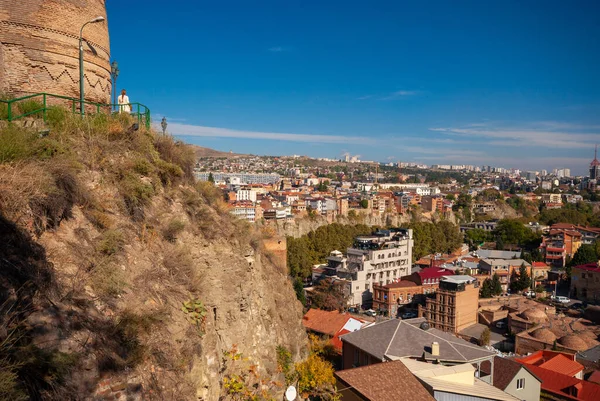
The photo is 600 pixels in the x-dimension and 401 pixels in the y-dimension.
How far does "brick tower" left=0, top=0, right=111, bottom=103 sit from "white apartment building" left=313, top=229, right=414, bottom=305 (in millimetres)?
35083

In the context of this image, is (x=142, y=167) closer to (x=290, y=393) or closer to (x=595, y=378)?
(x=290, y=393)

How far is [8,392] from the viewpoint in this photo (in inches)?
126

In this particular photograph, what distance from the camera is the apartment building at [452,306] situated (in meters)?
33.2

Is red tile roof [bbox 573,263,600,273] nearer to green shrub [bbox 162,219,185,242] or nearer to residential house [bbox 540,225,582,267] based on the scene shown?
residential house [bbox 540,225,582,267]

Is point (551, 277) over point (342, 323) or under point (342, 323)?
under

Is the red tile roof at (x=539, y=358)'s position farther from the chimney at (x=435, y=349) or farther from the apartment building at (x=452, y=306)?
the chimney at (x=435, y=349)

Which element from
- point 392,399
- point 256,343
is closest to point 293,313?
point 392,399

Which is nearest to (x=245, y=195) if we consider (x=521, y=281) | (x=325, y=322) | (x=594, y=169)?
(x=521, y=281)

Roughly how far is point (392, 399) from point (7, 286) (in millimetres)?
8900

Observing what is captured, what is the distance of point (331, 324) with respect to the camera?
24656 millimetres

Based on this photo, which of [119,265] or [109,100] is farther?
[109,100]

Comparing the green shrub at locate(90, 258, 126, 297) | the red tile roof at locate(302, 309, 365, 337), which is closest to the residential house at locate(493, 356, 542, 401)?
the red tile roof at locate(302, 309, 365, 337)

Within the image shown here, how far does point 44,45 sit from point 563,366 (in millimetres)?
23471

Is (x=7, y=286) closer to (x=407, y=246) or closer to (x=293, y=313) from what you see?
(x=293, y=313)
